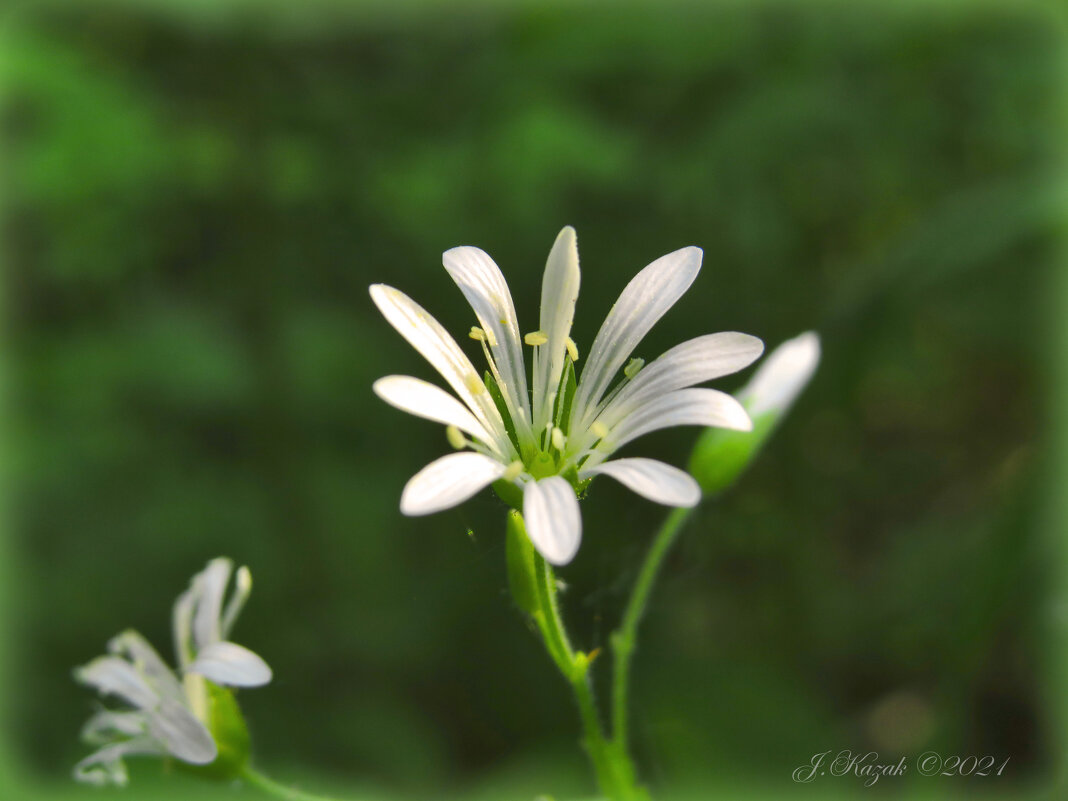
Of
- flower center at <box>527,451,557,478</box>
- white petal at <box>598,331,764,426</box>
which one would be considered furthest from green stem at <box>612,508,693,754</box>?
white petal at <box>598,331,764,426</box>

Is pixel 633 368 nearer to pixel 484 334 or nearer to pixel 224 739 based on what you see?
pixel 484 334

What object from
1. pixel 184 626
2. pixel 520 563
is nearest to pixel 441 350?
pixel 520 563

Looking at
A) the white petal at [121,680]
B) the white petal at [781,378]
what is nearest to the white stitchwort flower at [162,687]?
the white petal at [121,680]

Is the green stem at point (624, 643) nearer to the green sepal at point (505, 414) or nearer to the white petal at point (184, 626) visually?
the green sepal at point (505, 414)

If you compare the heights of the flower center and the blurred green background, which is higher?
the blurred green background

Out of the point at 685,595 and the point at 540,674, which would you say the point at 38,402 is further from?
the point at 685,595

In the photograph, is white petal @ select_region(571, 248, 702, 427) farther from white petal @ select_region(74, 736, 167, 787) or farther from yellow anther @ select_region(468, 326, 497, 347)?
white petal @ select_region(74, 736, 167, 787)

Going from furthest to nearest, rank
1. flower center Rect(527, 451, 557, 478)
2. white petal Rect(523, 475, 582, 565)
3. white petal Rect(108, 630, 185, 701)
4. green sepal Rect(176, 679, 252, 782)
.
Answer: white petal Rect(108, 630, 185, 701) → green sepal Rect(176, 679, 252, 782) → flower center Rect(527, 451, 557, 478) → white petal Rect(523, 475, 582, 565)
